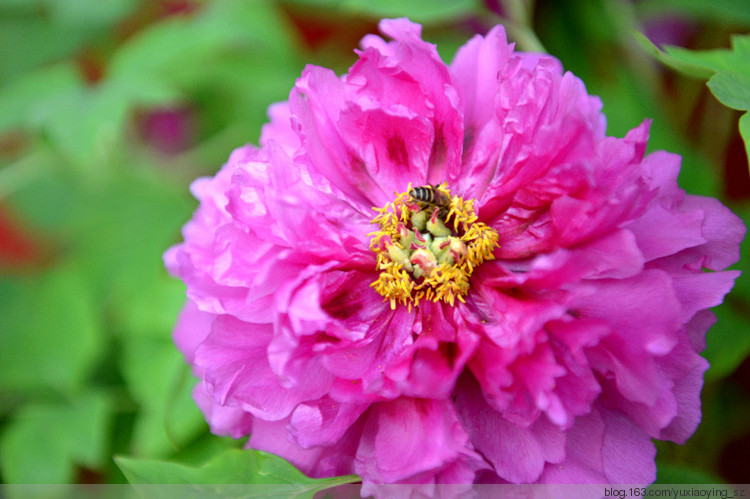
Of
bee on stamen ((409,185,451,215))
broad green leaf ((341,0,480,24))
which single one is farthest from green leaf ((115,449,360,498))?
broad green leaf ((341,0,480,24))

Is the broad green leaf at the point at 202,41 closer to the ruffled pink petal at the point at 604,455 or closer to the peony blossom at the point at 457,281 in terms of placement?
the peony blossom at the point at 457,281

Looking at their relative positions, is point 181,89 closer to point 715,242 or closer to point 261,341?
point 261,341

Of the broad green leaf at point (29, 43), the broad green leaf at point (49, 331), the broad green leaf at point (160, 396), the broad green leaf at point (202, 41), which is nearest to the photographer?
the broad green leaf at point (160, 396)

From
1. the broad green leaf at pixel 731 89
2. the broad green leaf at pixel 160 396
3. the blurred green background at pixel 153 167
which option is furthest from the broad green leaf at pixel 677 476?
the broad green leaf at pixel 160 396

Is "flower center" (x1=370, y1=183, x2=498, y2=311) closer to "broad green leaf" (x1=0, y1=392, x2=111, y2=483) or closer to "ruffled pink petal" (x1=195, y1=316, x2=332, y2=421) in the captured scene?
"ruffled pink petal" (x1=195, y1=316, x2=332, y2=421)

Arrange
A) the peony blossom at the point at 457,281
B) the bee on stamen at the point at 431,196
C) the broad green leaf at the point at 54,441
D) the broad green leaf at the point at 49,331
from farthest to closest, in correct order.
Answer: the broad green leaf at the point at 49,331 → the broad green leaf at the point at 54,441 → the bee on stamen at the point at 431,196 → the peony blossom at the point at 457,281

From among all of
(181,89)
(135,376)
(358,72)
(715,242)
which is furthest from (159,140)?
(715,242)

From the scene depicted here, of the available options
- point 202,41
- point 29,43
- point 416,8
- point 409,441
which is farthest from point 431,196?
point 29,43
